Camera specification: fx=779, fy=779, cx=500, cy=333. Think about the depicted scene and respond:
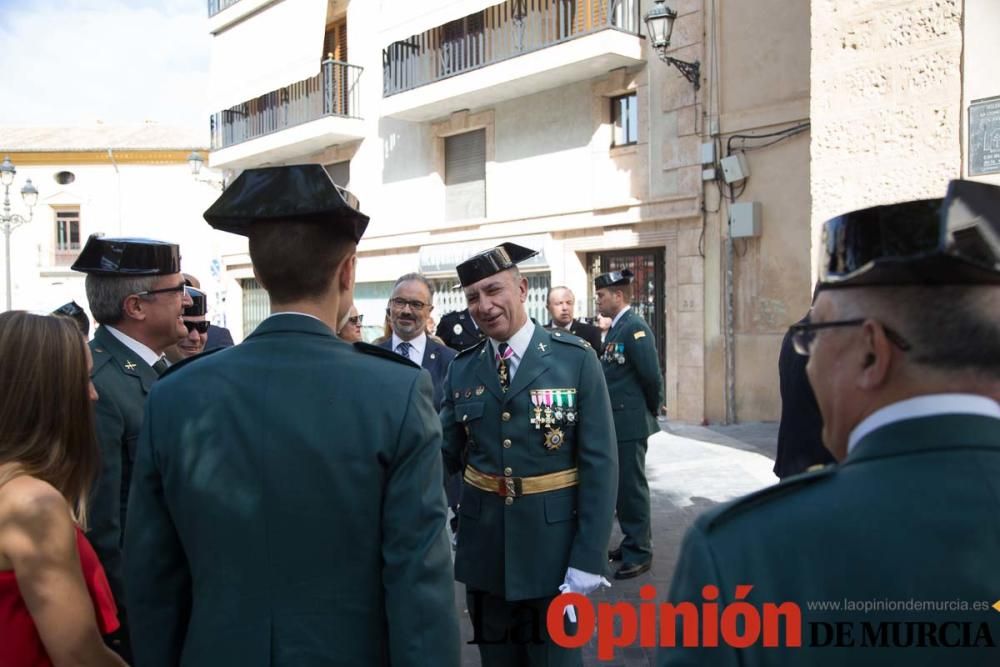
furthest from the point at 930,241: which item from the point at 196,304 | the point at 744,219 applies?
the point at 744,219

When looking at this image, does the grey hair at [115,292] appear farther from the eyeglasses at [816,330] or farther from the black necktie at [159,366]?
the eyeglasses at [816,330]

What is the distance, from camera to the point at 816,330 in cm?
125

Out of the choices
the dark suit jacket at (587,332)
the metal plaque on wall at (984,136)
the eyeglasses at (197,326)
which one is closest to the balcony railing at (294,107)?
the dark suit jacket at (587,332)

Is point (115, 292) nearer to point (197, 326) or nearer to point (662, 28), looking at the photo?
point (197, 326)

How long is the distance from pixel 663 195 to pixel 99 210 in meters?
30.4

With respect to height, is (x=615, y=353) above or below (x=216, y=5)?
below

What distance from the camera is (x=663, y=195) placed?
12016mm

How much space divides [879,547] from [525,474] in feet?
7.25

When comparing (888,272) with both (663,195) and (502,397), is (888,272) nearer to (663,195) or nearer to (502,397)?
(502,397)

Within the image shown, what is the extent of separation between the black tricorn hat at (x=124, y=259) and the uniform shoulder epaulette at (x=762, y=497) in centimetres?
262

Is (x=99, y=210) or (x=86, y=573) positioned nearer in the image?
(x=86, y=573)

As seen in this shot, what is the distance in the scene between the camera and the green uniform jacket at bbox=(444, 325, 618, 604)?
3051 mm

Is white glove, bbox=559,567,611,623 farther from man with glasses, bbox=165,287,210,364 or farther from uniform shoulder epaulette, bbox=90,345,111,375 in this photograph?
man with glasses, bbox=165,287,210,364

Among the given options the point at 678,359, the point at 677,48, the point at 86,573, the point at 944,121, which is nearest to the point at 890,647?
the point at 86,573
